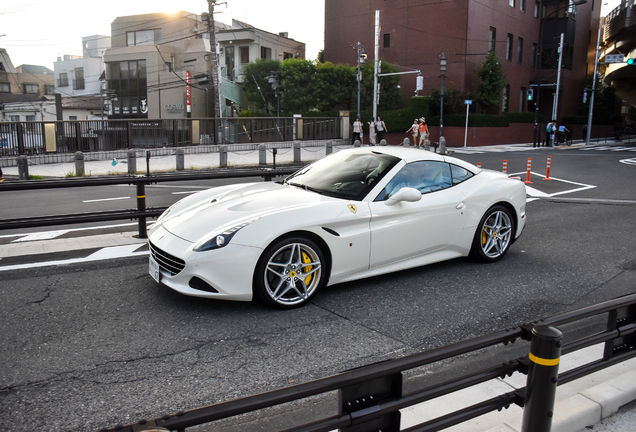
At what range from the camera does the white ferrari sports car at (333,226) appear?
4.64 m

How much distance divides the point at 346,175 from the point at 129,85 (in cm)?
5426

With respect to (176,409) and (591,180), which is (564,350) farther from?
(591,180)

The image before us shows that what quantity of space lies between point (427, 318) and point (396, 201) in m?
1.23

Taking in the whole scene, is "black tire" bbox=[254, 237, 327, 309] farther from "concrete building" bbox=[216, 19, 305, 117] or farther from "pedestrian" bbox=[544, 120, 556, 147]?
"concrete building" bbox=[216, 19, 305, 117]

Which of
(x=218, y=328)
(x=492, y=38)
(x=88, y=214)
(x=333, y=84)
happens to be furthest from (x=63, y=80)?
(x=218, y=328)

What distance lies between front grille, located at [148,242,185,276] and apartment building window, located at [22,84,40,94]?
82.5 meters

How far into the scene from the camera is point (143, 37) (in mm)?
56125

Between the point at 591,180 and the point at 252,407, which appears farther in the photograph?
the point at 591,180

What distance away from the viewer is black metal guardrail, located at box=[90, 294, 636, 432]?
190cm

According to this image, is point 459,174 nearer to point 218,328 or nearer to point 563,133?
point 218,328

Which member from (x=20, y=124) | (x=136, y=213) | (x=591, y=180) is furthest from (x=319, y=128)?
(x=136, y=213)

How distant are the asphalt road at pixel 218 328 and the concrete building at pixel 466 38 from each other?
37272 millimetres

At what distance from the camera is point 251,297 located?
15.5 feet

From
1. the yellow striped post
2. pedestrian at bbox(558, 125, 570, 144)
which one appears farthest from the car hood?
pedestrian at bbox(558, 125, 570, 144)
